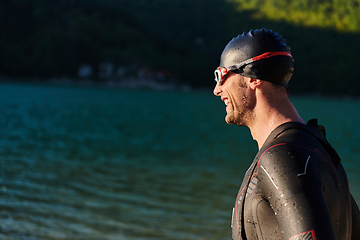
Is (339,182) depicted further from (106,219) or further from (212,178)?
(212,178)

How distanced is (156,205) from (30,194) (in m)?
4.77

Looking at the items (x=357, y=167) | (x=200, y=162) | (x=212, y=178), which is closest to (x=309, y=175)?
(x=212, y=178)

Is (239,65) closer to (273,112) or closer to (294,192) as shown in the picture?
(273,112)

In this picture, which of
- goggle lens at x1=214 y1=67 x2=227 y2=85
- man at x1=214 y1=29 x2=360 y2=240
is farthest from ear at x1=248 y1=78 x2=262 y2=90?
goggle lens at x1=214 y1=67 x2=227 y2=85

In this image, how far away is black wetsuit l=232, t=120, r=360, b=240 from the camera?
69.4 inches

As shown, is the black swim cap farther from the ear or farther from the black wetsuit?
the black wetsuit

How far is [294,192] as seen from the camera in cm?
179

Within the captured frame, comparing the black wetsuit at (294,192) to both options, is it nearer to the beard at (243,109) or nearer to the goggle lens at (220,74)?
the beard at (243,109)

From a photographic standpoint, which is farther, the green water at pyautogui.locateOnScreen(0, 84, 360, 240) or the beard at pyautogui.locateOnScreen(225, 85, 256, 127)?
the green water at pyautogui.locateOnScreen(0, 84, 360, 240)

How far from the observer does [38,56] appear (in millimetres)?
196000

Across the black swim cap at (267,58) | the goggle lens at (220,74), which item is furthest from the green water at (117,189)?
the black swim cap at (267,58)

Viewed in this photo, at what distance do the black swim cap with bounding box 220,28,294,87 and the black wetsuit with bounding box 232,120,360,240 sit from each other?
11.9 inches

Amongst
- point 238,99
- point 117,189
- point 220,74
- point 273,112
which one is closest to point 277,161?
point 273,112

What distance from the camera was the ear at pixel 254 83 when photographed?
7.32 ft
